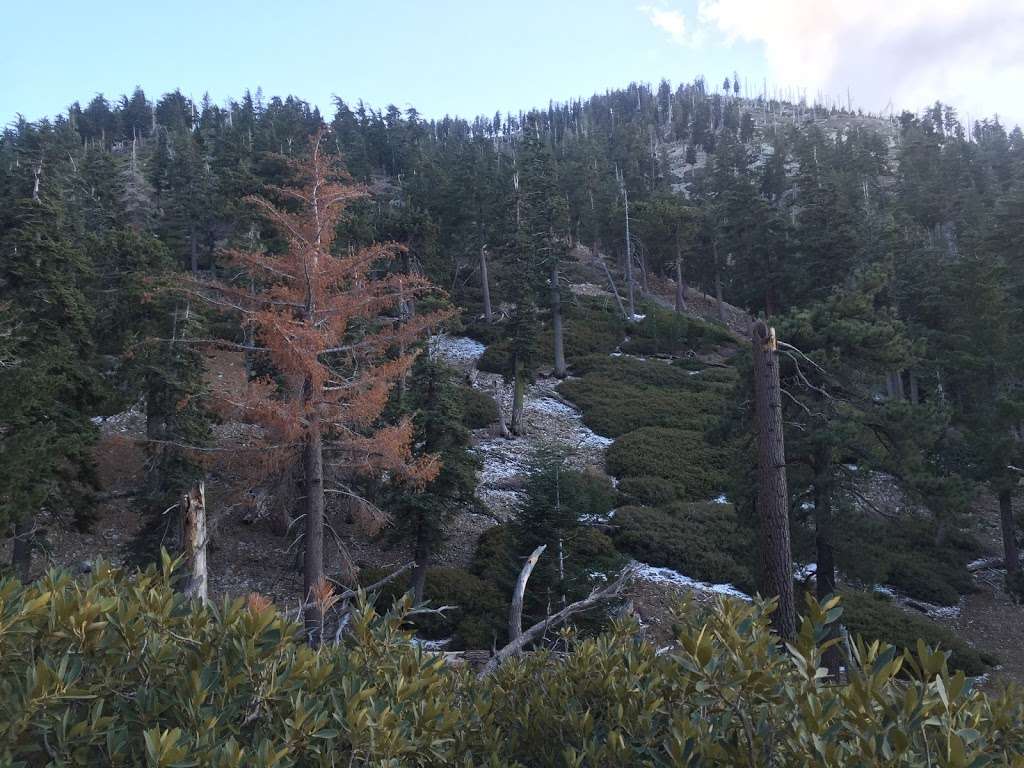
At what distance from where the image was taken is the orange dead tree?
36.2 feet

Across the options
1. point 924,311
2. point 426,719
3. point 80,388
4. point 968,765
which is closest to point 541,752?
point 426,719

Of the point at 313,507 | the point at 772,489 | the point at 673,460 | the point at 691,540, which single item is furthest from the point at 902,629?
the point at 313,507

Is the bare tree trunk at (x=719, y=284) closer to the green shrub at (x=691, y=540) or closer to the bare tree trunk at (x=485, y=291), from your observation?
the bare tree trunk at (x=485, y=291)

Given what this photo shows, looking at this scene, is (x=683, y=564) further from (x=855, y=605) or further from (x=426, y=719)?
(x=426, y=719)

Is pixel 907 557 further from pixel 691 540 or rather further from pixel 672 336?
pixel 672 336

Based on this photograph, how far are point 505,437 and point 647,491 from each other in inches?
300

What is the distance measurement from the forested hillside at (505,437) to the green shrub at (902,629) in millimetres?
128

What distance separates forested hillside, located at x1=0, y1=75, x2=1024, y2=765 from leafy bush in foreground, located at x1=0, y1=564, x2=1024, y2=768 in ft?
0.11

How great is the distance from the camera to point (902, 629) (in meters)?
16.6

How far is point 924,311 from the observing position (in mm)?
30047

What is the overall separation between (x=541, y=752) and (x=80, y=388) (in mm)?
18293

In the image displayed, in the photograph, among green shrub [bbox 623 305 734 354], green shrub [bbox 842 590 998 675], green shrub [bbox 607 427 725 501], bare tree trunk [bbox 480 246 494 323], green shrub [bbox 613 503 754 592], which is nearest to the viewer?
green shrub [bbox 842 590 998 675]

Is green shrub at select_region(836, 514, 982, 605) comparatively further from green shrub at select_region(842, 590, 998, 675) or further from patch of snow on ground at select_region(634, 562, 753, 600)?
patch of snow on ground at select_region(634, 562, 753, 600)

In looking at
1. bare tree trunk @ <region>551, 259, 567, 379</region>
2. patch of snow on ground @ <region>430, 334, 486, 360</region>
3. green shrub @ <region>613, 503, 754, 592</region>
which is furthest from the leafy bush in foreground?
patch of snow on ground @ <region>430, 334, 486, 360</region>
